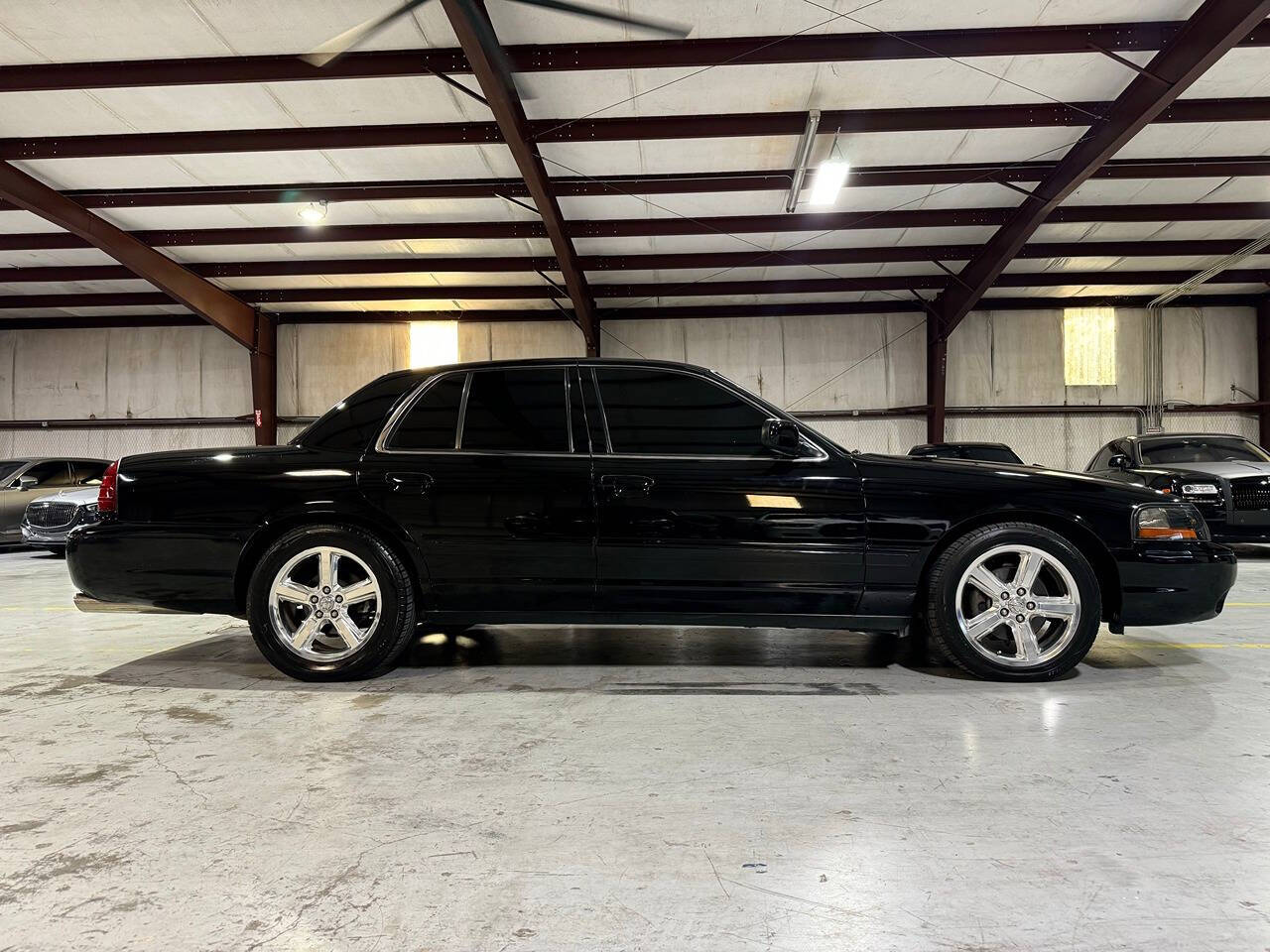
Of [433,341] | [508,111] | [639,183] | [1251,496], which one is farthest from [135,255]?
[1251,496]

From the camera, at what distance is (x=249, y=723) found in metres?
2.69

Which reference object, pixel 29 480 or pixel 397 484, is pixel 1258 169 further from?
pixel 29 480

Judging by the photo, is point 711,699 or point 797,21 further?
point 797,21

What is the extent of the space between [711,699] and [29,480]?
35.7 ft

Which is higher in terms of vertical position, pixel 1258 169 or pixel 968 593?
pixel 1258 169

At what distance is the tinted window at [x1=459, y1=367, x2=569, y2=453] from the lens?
3.31 m

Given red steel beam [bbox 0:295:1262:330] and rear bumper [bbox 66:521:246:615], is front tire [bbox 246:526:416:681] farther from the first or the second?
red steel beam [bbox 0:295:1262:330]

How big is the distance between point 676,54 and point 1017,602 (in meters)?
6.71

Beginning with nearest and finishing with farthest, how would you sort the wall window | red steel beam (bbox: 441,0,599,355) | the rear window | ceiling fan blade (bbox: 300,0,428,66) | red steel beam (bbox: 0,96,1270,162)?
the rear window
ceiling fan blade (bbox: 300,0,428,66)
red steel beam (bbox: 441,0,599,355)
red steel beam (bbox: 0,96,1270,162)
the wall window

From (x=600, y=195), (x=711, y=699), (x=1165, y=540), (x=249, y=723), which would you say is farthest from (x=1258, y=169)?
(x=249, y=723)

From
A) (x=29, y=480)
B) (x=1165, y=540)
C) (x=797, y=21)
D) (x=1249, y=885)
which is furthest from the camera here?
(x=29, y=480)

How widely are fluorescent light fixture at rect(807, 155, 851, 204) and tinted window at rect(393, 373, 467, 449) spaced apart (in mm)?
7638

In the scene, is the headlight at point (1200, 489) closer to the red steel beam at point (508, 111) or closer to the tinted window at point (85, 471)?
the red steel beam at point (508, 111)

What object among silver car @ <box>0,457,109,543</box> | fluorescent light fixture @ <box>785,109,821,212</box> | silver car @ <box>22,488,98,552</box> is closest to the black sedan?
fluorescent light fixture @ <box>785,109,821,212</box>
